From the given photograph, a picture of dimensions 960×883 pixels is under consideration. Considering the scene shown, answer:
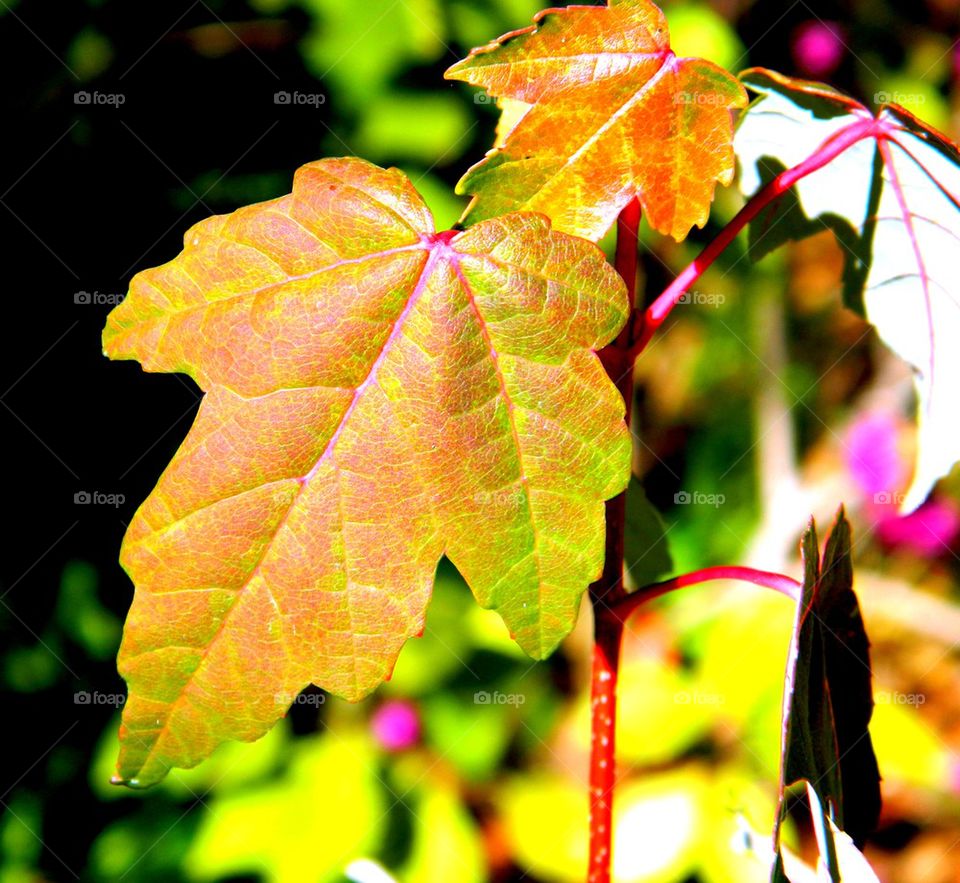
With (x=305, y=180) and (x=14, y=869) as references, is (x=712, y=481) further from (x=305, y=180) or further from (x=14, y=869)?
(x=305, y=180)

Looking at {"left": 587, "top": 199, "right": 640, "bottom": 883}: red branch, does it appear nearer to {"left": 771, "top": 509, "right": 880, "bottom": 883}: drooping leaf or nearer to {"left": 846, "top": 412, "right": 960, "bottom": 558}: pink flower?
{"left": 771, "top": 509, "right": 880, "bottom": 883}: drooping leaf

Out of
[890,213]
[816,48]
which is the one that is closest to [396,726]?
[890,213]

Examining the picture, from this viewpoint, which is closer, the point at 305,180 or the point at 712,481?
the point at 305,180

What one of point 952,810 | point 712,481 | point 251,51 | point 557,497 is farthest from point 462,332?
point 952,810

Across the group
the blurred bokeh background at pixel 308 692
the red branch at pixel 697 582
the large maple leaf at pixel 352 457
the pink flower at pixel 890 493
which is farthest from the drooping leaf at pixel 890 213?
the pink flower at pixel 890 493

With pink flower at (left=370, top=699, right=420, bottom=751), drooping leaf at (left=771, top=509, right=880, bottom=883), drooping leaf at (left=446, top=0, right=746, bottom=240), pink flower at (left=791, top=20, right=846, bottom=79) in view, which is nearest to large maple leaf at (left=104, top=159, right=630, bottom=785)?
drooping leaf at (left=446, top=0, right=746, bottom=240)

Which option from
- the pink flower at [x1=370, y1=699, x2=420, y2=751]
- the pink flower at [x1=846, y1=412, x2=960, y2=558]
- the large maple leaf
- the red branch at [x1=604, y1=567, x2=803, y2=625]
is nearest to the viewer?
the large maple leaf

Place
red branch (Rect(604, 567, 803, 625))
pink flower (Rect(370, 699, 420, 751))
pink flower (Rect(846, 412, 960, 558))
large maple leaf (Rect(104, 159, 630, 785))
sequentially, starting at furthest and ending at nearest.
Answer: pink flower (Rect(846, 412, 960, 558)) < pink flower (Rect(370, 699, 420, 751)) < red branch (Rect(604, 567, 803, 625)) < large maple leaf (Rect(104, 159, 630, 785))

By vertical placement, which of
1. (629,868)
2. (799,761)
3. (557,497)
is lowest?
(629,868)
